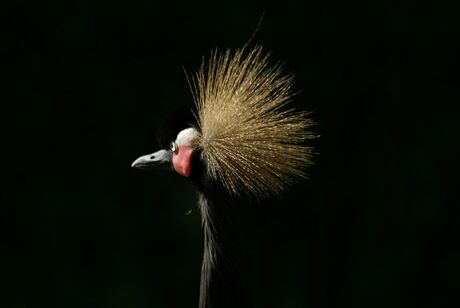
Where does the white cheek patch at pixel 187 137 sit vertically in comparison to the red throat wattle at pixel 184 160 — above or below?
above

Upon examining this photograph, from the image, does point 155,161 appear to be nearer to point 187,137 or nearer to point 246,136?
point 187,137

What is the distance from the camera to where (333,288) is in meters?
2.19

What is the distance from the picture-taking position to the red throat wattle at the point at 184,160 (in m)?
1.39

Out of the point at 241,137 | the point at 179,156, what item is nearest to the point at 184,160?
→ the point at 179,156

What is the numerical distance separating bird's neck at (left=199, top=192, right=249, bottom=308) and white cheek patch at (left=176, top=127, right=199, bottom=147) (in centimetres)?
9

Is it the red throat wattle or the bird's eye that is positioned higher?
the bird's eye

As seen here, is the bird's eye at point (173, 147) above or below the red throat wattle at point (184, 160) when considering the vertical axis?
above

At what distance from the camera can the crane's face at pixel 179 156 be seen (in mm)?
1395

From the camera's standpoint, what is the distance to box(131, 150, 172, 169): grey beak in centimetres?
145

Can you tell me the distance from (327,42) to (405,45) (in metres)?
0.21

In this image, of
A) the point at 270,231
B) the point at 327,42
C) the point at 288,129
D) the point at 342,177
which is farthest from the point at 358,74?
the point at 288,129

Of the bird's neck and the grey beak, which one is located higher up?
the grey beak

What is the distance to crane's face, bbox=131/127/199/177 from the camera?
139cm

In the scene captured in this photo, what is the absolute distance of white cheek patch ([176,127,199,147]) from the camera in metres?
1.39
